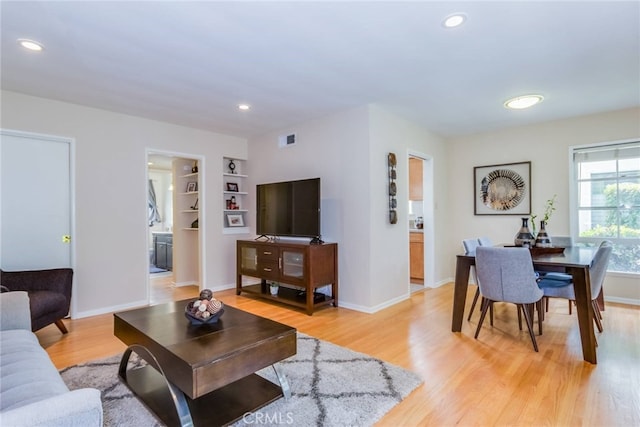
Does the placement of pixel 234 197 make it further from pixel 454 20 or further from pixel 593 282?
pixel 593 282

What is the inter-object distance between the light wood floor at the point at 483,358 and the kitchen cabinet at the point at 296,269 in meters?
0.19

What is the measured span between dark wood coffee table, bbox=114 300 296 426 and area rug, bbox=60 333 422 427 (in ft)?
0.26

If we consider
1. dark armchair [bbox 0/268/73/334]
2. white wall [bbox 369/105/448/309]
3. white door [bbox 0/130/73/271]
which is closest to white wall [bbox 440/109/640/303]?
white wall [bbox 369/105/448/309]

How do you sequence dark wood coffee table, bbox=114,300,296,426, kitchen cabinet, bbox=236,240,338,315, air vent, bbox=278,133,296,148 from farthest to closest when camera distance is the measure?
air vent, bbox=278,133,296,148
kitchen cabinet, bbox=236,240,338,315
dark wood coffee table, bbox=114,300,296,426

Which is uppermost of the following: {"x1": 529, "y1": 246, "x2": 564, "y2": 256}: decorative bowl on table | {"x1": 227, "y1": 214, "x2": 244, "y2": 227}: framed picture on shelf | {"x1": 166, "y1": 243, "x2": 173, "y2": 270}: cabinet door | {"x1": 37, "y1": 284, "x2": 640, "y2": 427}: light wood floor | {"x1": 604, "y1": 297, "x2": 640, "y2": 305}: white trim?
{"x1": 227, "y1": 214, "x2": 244, "y2": 227}: framed picture on shelf

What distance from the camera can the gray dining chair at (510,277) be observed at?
108 inches

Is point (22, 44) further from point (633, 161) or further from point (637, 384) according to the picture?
point (633, 161)

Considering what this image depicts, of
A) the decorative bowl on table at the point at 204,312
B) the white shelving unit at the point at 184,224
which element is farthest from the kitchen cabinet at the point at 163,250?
the decorative bowl on table at the point at 204,312

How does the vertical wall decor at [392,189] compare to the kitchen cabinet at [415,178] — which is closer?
the vertical wall decor at [392,189]

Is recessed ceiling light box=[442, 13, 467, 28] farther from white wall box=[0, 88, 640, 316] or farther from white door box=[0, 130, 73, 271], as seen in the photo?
white door box=[0, 130, 73, 271]

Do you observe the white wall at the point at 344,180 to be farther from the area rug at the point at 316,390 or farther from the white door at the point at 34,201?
the white door at the point at 34,201

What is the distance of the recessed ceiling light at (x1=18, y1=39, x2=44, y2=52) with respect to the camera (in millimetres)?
2430

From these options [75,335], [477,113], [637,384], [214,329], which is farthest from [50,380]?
[477,113]

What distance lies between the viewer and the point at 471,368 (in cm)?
245
